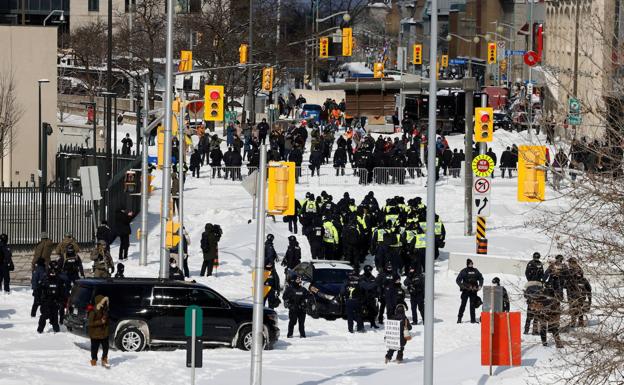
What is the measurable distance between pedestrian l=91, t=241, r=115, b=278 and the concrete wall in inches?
933

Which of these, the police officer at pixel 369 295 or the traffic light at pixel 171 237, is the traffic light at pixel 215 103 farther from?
the police officer at pixel 369 295

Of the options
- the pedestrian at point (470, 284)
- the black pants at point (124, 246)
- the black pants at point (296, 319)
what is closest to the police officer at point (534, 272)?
the pedestrian at point (470, 284)

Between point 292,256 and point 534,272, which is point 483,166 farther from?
point 534,272

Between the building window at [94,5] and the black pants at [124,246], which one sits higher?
the building window at [94,5]

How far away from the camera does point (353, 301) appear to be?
106ft

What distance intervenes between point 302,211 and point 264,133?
1715cm

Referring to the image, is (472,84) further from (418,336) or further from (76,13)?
(76,13)

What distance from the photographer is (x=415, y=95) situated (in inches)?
3113

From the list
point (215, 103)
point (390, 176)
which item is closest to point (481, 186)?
point (215, 103)

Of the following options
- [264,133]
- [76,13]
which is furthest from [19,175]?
[76,13]

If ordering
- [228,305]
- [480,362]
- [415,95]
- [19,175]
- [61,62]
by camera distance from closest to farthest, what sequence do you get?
[480,362], [228,305], [19,175], [415,95], [61,62]

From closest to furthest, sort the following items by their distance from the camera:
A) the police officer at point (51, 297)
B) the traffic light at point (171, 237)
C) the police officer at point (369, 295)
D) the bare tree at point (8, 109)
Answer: the police officer at point (51, 297)
the traffic light at point (171, 237)
the police officer at point (369, 295)
the bare tree at point (8, 109)

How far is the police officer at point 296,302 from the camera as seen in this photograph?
3127 centimetres

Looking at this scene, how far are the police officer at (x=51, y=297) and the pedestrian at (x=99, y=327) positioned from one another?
2.82 meters
